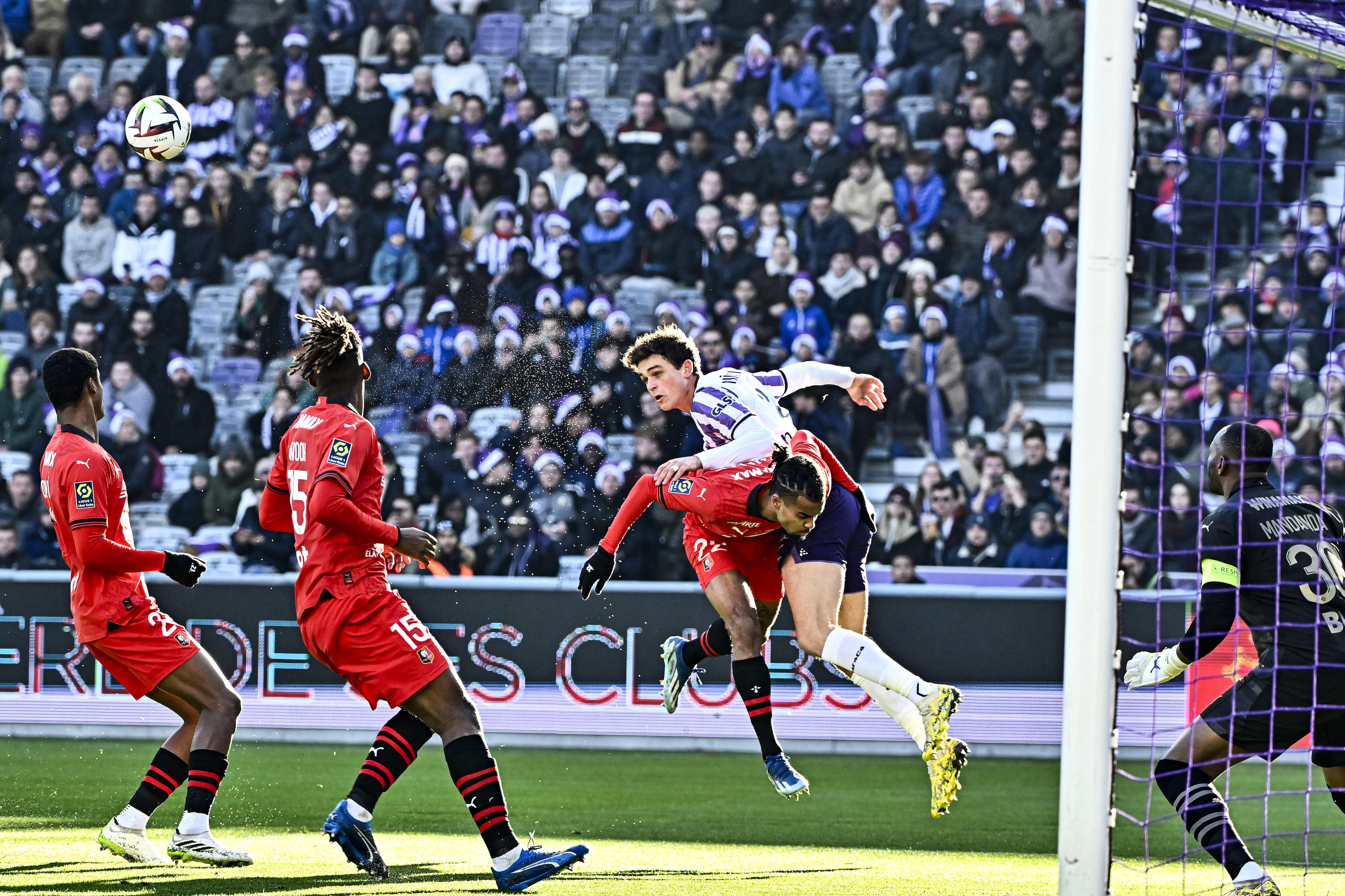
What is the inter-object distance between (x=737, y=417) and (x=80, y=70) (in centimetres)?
1273

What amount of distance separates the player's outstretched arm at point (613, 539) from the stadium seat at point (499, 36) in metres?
11.0

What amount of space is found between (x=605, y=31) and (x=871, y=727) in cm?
938

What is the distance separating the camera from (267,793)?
8312 mm

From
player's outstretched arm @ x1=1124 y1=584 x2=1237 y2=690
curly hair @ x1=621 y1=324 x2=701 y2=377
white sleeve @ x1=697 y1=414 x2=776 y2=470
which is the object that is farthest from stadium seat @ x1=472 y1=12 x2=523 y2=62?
player's outstretched arm @ x1=1124 y1=584 x2=1237 y2=690

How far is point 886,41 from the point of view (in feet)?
52.3

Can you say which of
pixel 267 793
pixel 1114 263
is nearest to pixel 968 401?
pixel 267 793

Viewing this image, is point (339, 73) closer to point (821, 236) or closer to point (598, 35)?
point (598, 35)

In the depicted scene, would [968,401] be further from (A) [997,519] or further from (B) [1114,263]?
(B) [1114,263]

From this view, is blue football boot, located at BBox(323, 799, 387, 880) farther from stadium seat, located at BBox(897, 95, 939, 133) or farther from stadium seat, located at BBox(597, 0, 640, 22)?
stadium seat, located at BBox(597, 0, 640, 22)

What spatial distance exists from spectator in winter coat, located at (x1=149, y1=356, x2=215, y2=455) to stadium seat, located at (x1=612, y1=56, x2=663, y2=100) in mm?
5740

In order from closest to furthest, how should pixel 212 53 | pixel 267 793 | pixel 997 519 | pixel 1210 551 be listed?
A: 1. pixel 1210 551
2. pixel 267 793
3. pixel 997 519
4. pixel 212 53

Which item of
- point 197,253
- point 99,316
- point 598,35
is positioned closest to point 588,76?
point 598,35

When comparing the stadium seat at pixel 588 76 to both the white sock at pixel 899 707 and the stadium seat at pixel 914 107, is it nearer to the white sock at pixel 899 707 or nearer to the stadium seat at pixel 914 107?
the stadium seat at pixel 914 107

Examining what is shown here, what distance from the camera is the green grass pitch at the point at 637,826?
567 centimetres
